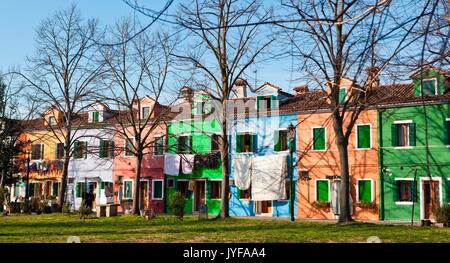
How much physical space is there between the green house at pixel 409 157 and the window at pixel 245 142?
761 cm

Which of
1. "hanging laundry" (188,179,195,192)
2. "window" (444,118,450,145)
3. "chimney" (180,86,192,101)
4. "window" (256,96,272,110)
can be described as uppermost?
"window" (256,96,272,110)

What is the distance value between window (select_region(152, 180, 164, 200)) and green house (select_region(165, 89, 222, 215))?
488 millimetres

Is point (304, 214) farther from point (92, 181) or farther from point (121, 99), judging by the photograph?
point (92, 181)

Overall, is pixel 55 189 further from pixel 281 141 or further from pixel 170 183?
pixel 281 141

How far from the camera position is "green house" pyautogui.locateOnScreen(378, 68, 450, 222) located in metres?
25.3

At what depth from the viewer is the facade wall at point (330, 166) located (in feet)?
89.8

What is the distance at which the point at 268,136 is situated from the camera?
30.8 meters

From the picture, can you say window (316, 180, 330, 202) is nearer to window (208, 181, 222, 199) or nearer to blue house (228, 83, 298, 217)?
blue house (228, 83, 298, 217)

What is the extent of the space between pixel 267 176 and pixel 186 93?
7.38 m

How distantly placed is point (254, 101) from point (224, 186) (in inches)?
371

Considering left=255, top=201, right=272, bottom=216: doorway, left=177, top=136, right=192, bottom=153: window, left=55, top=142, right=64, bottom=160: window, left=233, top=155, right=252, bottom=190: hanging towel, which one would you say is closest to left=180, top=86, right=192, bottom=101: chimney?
left=177, top=136, right=192, bottom=153: window

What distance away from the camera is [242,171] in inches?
1197
